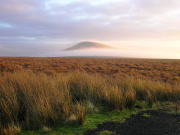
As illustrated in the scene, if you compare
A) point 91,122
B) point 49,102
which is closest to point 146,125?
point 91,122

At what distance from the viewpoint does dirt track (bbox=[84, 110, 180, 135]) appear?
3252mm

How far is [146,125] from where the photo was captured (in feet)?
11.8

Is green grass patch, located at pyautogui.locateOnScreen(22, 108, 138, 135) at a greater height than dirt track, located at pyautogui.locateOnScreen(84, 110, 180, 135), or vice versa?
green grass patch, located at pyautogui.locateOnScreen(22, 108, 138, 135)

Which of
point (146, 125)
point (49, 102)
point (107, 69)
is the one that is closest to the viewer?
point (146, 125)

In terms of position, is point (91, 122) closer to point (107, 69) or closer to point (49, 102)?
point (49, 102)

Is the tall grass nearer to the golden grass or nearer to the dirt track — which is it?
the dirt track

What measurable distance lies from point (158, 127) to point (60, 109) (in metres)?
2.50

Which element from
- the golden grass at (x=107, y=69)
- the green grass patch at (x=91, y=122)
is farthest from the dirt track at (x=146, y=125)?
the golden grass at (x=107, y=69)

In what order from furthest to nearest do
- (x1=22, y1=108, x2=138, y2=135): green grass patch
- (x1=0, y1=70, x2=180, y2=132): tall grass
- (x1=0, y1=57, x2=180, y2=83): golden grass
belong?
(x1=0, y1=57, x2=180, y2=83): golden grass < (x1=0, y1=70, x2=180, y2=132): tall grass < (x1=22, y1=108, x2=138, y2=135): green grass patch

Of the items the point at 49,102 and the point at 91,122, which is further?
the point at 49,102

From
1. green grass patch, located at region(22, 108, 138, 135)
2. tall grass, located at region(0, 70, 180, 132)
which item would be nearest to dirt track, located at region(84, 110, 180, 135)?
green grass patch, located at region(22, 108, 138, 135)

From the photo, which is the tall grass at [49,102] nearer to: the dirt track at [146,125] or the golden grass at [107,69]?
the dirt track at [146,125]

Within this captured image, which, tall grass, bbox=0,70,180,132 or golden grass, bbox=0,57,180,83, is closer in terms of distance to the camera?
tall grass, bbox=0,70,180,132

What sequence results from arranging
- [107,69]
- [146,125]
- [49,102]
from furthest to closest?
[107,69] < [49,102] < [146,125]
